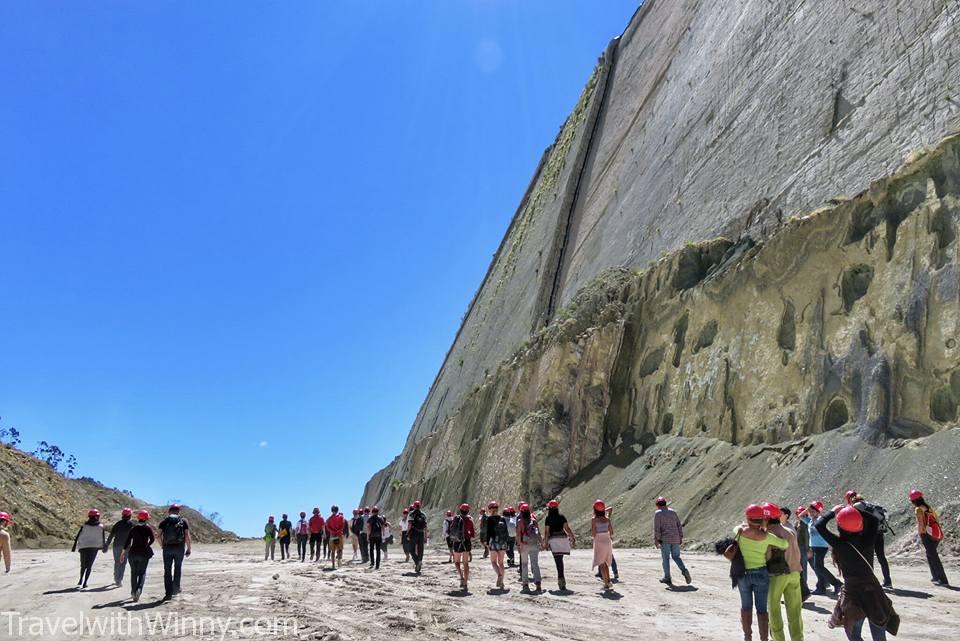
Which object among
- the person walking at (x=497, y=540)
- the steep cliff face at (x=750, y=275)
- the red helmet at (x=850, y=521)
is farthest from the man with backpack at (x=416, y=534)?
the red helmet at (x=850, y=521)

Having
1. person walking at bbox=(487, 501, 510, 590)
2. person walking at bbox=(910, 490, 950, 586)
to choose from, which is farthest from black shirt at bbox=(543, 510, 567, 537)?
person walking at bbox=(910, 490, 950, 586)

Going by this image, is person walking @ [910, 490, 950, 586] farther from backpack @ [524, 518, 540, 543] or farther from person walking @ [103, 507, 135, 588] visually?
person walking @ [103, 507, 135, 588]

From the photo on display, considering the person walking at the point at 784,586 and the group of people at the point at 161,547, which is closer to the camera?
the person walking at the point at 784,586

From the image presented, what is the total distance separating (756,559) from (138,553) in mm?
8911

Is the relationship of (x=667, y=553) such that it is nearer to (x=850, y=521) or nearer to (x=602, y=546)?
(x=602, y=546)

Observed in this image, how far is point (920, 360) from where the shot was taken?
1487cm

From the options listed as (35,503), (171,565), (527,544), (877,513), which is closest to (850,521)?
(877,513)

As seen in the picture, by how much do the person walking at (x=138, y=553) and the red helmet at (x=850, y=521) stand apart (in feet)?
30.7

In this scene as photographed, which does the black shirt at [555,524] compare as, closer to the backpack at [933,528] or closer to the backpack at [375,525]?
the backpack at [933,528]

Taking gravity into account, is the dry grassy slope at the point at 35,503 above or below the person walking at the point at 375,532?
above

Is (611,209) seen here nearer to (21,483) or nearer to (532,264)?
(532,264)

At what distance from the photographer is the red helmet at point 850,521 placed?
573cm

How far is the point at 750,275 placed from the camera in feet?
68.6

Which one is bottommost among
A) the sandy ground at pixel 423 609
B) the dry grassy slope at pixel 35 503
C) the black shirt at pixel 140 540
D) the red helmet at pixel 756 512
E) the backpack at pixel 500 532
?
the sandy ground at pixel 423 609
